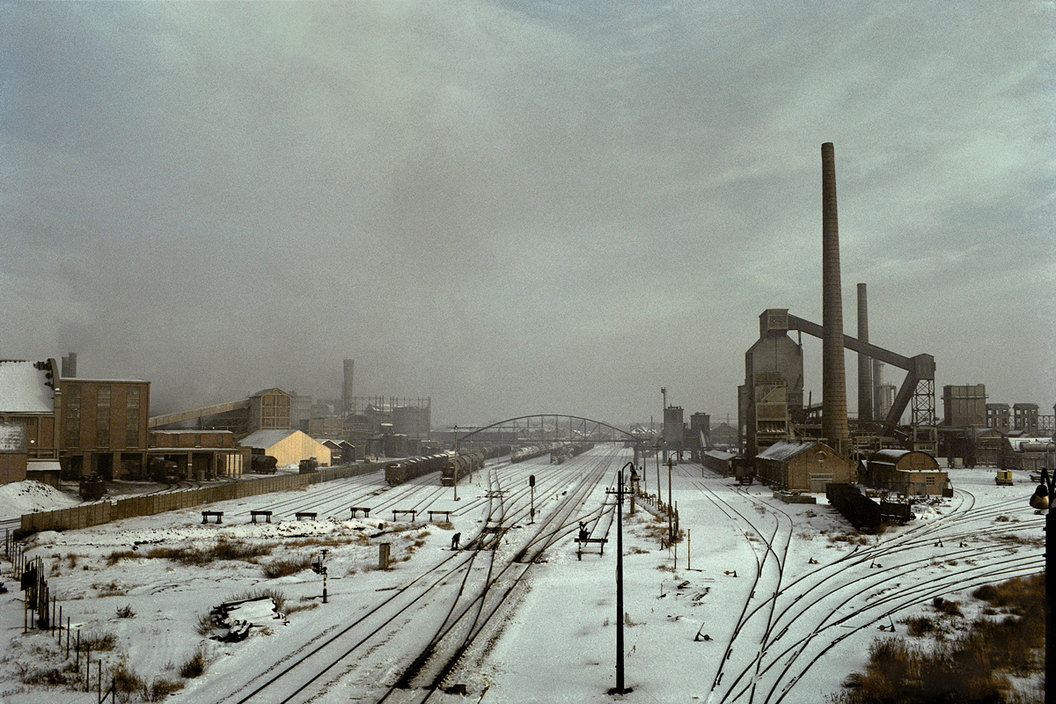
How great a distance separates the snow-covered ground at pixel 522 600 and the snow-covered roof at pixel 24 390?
11.0 metres

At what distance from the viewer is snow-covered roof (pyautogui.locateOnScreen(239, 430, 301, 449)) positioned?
77463 millimetres

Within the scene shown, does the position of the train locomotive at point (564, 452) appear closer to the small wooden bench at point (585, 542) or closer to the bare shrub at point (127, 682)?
the small wooden bench at point (585, 542)

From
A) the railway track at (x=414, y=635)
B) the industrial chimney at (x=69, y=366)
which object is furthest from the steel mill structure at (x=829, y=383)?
the industrial chimney at (x=69, y=366)

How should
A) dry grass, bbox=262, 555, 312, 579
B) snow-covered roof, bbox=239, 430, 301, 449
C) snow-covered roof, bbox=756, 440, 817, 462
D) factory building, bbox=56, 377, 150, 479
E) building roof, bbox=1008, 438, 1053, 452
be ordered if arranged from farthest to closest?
snow-covered roof, bbox=239, 430, 301, 449, building roof, bbox=1008, 438, 1053, 452, snow-covered roof, bbox=756, 440, 817, 462, factory building, bbox=56, 377, 150, 479, dry grass, bbox=262, 555, 312, 579

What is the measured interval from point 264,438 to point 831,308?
62.8 meters

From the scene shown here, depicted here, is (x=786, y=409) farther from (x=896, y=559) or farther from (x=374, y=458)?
(x=374, y=458)

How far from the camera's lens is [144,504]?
4144 cm

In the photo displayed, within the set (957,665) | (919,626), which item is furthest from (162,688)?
(919,626)

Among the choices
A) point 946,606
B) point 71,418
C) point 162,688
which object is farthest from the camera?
point 71,418

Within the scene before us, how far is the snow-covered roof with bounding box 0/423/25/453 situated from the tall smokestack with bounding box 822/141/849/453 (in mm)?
65483

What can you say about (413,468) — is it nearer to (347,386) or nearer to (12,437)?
(12,437)

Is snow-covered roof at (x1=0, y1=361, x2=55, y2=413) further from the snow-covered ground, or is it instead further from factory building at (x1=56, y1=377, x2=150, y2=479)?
the snow-covered ground

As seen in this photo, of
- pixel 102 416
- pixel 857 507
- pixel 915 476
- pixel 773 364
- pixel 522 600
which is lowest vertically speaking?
pixel 522 600

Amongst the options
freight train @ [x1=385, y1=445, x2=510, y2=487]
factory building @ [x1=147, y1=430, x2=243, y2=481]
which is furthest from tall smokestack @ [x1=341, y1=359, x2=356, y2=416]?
factory building @ [x1=147, y1=430, x2=243, y2=481]
